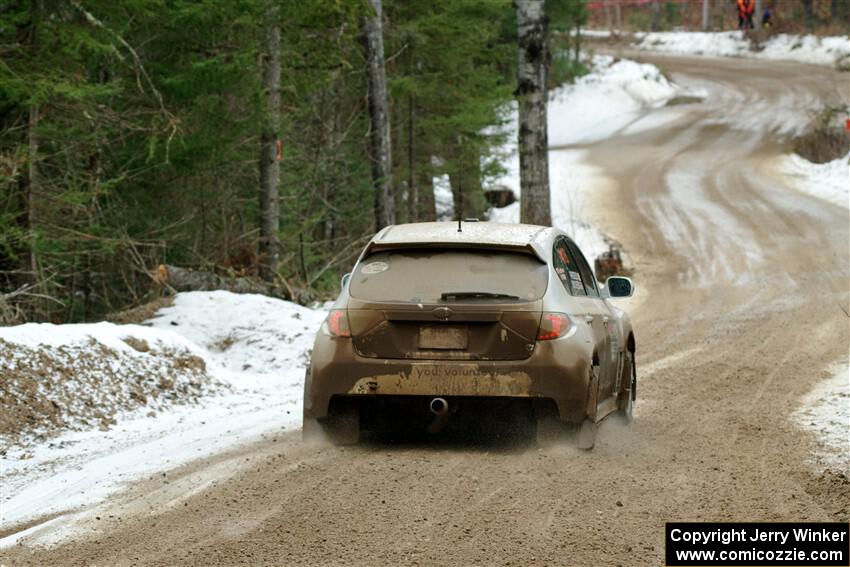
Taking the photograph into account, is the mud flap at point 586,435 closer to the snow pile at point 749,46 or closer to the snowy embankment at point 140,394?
the snowy embankment at point 140,394

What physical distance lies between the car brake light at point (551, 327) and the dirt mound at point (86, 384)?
14.0 feet

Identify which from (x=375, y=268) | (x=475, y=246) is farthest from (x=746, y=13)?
(x=375, y=268)

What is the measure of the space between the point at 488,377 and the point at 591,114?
45499 millimetres

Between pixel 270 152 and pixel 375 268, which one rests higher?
pixel 375 268

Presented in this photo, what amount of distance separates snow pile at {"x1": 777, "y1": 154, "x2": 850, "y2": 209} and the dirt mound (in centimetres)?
2097

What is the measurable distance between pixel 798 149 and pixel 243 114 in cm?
2287

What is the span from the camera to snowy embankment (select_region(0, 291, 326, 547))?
8.76 metres

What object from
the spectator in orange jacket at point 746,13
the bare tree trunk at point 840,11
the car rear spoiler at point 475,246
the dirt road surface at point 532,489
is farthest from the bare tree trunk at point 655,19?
the car rear spoiler at point 475,246

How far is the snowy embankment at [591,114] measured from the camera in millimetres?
36094

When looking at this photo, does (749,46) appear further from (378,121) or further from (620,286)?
(620,286)

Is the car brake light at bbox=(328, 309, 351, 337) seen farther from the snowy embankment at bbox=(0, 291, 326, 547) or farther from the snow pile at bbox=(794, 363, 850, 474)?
the snow pile at bbox=(794, 363, 850, 474)

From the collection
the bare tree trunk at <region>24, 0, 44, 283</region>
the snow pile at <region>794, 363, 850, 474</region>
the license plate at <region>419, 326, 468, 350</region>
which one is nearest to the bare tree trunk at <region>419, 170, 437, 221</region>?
the bare tree trunk at <region>24, 0, 44, 283</region>

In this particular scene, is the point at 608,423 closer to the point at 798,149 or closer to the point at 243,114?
the point at 243,114

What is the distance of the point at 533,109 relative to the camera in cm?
2142
